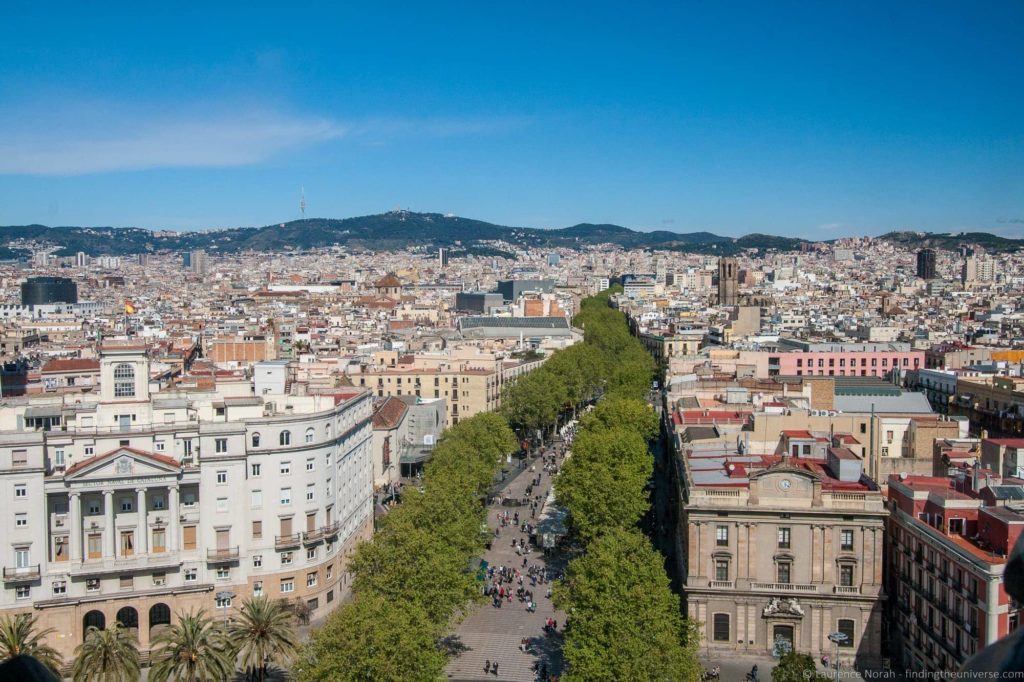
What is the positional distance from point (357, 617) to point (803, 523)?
14.9 m

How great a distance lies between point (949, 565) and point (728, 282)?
158844mm

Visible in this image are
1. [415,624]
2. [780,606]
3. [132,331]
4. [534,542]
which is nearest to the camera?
[415,624]

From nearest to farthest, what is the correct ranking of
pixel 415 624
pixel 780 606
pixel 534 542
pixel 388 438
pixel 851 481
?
pixel 415 624, pixel 780 606, pixel 851 481, pixel 534 542, pixel 388 438

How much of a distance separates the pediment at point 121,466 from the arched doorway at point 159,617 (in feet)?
15.6

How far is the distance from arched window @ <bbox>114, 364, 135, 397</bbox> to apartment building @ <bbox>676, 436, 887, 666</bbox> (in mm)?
20732

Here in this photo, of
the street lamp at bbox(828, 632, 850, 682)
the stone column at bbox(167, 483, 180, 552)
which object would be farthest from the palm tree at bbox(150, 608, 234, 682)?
the street lamp at bbox(828, 632, 850, 682)

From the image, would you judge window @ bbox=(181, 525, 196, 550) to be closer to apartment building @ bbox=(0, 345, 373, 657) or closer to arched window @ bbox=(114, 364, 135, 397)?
apartment building @ bbox=(0, 345, 373, 657)

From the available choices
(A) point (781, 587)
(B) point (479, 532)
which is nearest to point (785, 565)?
(A) point (781, 587)

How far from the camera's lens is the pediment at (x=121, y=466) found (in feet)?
114

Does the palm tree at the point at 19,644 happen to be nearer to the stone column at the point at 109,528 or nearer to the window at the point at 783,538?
the stone column at the point at 109,528

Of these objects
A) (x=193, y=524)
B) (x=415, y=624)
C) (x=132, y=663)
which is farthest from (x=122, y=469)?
(x=415, y=624)

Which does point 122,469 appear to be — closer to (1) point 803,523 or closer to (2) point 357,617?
(2) point 357,617

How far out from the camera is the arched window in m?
37.5

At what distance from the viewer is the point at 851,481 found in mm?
35062
